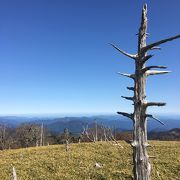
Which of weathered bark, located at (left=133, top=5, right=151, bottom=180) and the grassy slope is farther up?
weathered bark, located at (left=133, top=5, right=151, bottom=180)

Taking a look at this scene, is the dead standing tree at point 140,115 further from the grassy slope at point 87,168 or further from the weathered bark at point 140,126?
the grassy slope at point 87,168

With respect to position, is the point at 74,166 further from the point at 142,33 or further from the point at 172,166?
the point at 142,33

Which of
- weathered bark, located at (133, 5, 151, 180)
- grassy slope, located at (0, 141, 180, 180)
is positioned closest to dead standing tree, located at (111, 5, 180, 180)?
weathered bark, located at (133, 5, 151, 180)

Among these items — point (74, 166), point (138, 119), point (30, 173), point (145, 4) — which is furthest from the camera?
point (74, 166)

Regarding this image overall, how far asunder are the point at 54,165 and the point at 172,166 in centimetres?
1453

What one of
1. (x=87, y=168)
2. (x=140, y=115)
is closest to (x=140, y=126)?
(x=140, y=115)

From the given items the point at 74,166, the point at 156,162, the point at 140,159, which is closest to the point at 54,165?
the point at 74,166

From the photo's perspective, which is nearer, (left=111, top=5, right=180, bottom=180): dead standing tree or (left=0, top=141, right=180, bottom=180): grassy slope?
(left=111, top=5, right=180, bottom=180): dead standing tree

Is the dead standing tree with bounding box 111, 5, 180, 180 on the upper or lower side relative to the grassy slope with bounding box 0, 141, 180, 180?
upper

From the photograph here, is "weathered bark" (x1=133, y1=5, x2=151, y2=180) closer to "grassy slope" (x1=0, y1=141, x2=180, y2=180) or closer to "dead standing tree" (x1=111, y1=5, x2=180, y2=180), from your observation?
"dead standing tree" (x1=111, y1=5, x2=180, y2=180)

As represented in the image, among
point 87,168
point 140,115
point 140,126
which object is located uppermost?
point 140,115

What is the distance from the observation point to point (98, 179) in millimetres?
34844

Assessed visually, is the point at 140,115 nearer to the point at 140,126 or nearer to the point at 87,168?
the point at 140,126

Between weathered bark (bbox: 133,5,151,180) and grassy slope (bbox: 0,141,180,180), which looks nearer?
weathered bark (bbox: 133,5,151,180)
